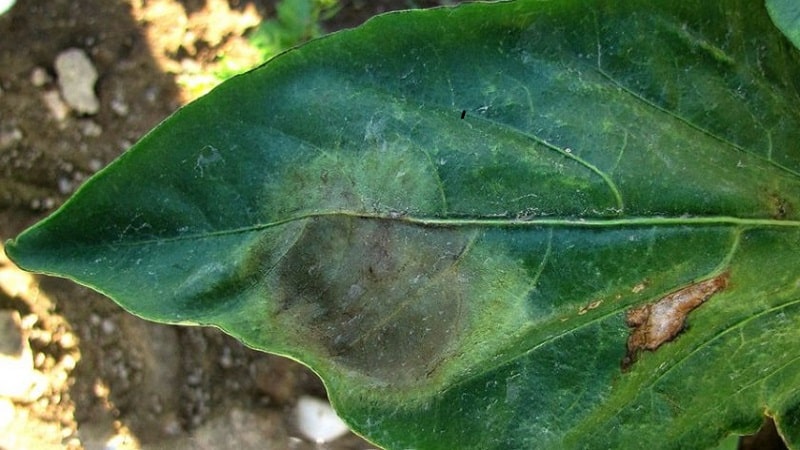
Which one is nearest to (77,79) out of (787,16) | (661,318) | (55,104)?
(55,104)

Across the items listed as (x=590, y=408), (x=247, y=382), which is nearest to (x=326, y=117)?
(x=590, y=408)

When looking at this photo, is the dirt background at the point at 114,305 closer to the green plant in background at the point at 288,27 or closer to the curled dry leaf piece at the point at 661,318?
the green plant in background at the point at 288,27

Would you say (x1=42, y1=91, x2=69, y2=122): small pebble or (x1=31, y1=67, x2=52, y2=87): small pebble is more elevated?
(x1=31, y1=67, x2=52, y2=87): small pebble

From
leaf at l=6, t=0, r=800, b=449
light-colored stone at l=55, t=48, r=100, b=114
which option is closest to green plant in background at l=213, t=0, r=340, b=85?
light-colored stone at l=55, t=48, r=100, b=114

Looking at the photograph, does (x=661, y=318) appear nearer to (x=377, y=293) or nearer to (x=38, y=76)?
(x=377, y=293)

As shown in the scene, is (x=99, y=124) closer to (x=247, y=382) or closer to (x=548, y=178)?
(x=247, y=382)

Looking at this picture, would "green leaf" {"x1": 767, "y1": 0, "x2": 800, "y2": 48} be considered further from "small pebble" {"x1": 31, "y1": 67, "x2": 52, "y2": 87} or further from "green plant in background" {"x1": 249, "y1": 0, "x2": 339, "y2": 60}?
"small pebble" {"x1": 31, "y1": 67, "x2": 52, "y2": 87}

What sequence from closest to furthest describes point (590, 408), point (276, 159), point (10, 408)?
point (276, 159) < point (590, 408) < point (10, 408)
